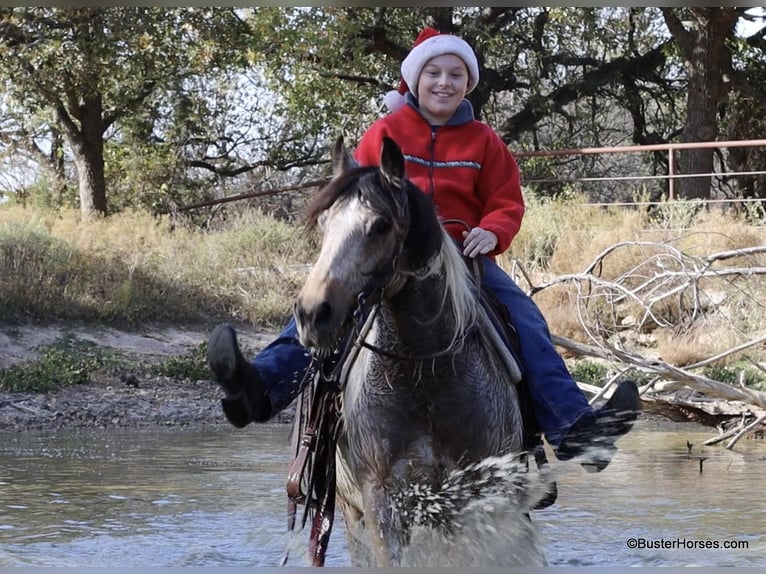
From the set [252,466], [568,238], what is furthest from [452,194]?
[568,238]

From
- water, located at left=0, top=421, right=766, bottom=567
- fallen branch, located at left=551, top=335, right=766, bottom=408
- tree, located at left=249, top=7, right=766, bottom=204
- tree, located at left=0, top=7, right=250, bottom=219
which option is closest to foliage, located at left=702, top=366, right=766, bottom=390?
water, located at left=0, top=421, right=766, bottom=567

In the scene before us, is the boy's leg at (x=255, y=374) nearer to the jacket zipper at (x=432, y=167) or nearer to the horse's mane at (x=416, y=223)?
the horse's mane at (x=416, y=223)

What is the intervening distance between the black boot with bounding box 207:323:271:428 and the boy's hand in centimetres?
94

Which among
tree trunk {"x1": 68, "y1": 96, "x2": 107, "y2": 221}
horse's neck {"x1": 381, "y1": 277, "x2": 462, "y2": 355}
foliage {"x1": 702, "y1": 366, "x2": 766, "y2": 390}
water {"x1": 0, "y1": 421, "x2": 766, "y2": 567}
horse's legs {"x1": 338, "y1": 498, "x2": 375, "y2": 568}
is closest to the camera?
horse's neck {"x1": 381, "y1": 277, "x2": 462, "y2": 355}

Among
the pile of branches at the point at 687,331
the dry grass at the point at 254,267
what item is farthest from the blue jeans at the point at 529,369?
the dry grass at the point at 254,267

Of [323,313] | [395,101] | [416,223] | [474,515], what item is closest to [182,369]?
[395,101]

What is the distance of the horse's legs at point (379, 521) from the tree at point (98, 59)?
51.3ft

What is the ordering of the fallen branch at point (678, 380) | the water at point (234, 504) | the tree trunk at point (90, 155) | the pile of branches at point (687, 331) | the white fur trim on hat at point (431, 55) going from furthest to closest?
1. the tree trunk at point (90, 155)
2. the pile of branches at point (687, 331)
3. the fallen branch at point (678, 380)
4. the water at point (234, 504)
5. the white fur trim on hat at point (431, 55)

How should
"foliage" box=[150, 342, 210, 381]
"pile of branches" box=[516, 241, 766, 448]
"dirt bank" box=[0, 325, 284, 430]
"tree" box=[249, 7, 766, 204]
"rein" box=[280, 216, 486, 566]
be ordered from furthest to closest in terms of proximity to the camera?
"tree" box=[249, 7, 766, 204]
"foliage" box=[150, 342, 210, 381]
"dirt bank" box=[0, 325, 284, 430]
"pile of branches" box=[516, 241, 766, 448]
"rein" box=[280, 216, 486, 566]

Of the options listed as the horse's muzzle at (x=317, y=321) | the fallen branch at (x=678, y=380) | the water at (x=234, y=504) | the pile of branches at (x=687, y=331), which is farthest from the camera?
the pile of branches at (x=687, y=331)

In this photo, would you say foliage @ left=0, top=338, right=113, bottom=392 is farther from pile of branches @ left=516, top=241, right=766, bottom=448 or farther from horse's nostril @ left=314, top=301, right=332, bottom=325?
horse's nostril @ left=314, top=301, right=332, bottom=325

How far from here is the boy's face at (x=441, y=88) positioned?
5.12 m

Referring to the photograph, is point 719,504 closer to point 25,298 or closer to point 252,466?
point 252,466

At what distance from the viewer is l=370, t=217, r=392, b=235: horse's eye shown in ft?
12.8
